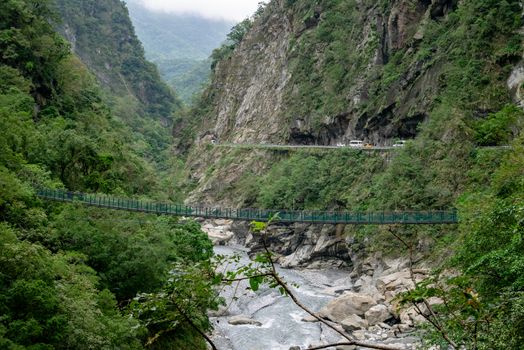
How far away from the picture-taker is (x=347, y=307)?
2262 cm

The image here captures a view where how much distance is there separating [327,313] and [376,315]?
2.04 meters

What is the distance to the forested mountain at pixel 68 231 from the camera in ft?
39.7

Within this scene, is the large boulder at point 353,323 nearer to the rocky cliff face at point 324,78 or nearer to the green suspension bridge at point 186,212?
the green suspension bridge at point 186,212

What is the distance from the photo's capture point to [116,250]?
18.8 metres

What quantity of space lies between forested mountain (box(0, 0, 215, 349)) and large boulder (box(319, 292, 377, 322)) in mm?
6260

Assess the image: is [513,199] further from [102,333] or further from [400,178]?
[400,178]

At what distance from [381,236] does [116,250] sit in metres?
16.5

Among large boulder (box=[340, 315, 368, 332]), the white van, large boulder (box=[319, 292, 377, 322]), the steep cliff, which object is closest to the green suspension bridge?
the steep cliff

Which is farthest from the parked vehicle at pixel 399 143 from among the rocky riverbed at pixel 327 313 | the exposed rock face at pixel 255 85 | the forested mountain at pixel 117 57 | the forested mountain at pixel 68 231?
the forested mountain at pixel 117 57

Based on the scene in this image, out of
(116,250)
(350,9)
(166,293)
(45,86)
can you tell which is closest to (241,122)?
(350,9)

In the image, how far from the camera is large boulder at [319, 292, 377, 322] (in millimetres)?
22328

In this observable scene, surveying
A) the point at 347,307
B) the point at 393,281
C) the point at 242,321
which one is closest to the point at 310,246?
the point at 393,281

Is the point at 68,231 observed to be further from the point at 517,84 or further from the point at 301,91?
the point at 301,91

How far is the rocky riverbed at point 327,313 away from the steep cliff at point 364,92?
17.4 ft
